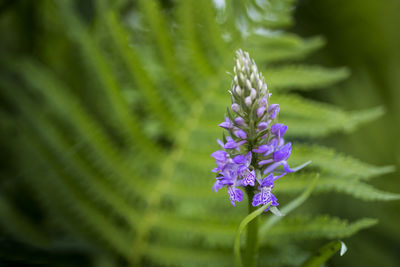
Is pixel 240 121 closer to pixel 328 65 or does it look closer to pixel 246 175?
pixel 246 175

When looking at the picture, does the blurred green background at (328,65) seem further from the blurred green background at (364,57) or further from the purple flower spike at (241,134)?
the purple flower spike at (241,134)

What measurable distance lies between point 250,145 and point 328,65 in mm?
1741

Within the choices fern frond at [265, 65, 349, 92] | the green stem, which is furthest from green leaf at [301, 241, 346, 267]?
fern frond at [265, 65, 349, 92]

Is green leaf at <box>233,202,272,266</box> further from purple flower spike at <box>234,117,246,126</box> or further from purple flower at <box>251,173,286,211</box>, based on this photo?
purple flower spike at <box>234,117,246,126</box>

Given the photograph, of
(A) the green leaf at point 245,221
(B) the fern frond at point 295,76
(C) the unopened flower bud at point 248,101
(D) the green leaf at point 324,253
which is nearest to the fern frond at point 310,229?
(D) the green leaf at point 324,253

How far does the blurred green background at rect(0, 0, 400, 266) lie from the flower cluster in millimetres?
559

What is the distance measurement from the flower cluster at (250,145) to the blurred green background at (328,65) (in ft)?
1.83

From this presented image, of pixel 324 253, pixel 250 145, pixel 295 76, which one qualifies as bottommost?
pixel 324 253

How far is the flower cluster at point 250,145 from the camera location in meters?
0.56

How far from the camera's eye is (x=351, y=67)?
222 centimetres

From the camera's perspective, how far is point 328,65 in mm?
2154

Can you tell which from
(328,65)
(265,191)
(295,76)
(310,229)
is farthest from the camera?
(328,65)

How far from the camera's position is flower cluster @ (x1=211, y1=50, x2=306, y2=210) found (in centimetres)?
56

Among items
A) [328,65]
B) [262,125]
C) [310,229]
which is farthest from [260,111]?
[328,65]
